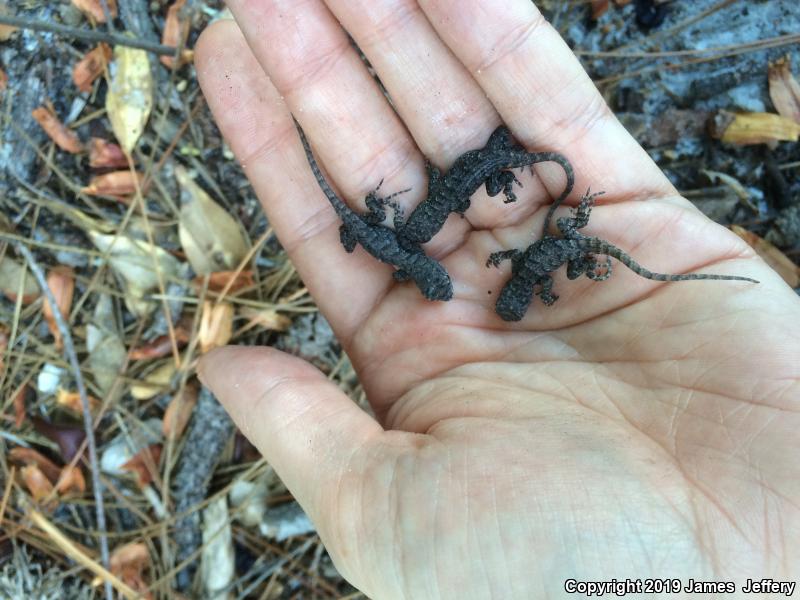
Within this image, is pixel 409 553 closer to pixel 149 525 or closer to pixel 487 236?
pixel 487 236

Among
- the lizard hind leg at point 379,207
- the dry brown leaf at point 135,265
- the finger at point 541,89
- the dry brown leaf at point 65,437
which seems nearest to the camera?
the finger at point 541,89

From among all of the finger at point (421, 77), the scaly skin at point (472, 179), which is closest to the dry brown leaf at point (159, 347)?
the scaly skin at point (472, 179)

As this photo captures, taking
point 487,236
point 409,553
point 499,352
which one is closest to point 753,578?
point 409,553

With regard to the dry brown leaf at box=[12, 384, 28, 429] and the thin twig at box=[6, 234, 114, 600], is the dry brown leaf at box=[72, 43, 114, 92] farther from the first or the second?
the dry brown leaf at box=[12, 384, 28, 429]

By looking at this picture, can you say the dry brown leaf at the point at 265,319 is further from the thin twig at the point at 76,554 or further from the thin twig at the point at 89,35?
the thin twig at the point at 89,35

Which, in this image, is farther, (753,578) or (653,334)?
(653,334)

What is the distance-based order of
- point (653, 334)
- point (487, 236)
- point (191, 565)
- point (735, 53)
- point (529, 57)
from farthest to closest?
point (735, 53)
point (191, 565)
point (487, 236)
point (529, 57)
point (653, 334)
